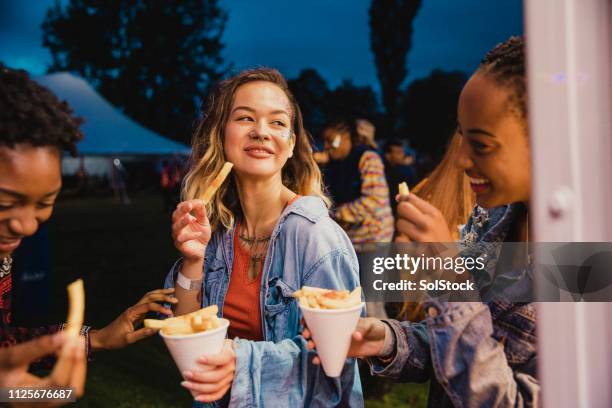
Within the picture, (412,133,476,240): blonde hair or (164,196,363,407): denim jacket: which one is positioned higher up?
(412,133,476,240): blonde hair

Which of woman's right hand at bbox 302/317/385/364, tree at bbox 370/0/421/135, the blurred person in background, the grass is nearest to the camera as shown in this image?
woman's right hand at bbox 302/317/385/364

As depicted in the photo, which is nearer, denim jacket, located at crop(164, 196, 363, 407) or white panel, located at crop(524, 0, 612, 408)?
white panel, located at crop(524, 0, 612, 408)

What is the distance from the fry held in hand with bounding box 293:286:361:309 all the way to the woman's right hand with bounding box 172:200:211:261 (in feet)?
1.39

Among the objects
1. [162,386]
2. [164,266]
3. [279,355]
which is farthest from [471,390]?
[164,266]

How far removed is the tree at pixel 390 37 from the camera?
130 inches

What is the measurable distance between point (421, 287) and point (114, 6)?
227cm

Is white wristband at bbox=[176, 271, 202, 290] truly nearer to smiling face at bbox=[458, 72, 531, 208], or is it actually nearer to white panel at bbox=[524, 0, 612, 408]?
smiling face at bbox=[458, 72, 531, 208]

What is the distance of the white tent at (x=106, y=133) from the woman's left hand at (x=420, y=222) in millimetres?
8715

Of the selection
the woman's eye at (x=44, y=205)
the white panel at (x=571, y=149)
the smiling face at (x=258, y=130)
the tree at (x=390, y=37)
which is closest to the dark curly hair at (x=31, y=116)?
the woman's eye at (x=44, y=205)

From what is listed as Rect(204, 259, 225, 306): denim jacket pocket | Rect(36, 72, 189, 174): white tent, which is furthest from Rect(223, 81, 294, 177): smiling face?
Rect(36, 72, 189, 174): white tent

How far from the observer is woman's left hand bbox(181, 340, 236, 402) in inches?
49.9

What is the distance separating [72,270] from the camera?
688cm

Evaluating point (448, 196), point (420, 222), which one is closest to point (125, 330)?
point (420, 222)

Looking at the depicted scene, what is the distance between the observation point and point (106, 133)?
13.7 meters
